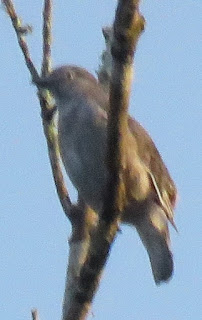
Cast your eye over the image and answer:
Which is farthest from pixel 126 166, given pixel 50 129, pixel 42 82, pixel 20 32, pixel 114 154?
pixel 114 154

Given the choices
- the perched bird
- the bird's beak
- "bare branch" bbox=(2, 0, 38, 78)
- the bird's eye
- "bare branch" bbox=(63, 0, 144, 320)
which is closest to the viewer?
"bare branch" bbox=(63, 0, 144, 320)

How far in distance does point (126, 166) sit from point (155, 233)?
1.78 ft

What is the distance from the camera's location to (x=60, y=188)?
17.1ft

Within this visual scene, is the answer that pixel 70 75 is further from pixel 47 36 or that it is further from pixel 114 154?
pixel 114 154

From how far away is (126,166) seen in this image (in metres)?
5.39

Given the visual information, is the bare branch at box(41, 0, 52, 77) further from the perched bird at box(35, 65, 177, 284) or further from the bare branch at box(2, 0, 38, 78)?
the perched bird at box(35, 65, 177, 284)

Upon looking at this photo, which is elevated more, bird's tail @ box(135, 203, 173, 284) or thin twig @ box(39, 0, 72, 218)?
thin twig @ box(39, 0, 72, 218)

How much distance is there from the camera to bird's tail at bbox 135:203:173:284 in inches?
223

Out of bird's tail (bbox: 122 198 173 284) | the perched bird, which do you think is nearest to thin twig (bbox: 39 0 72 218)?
the perched bird

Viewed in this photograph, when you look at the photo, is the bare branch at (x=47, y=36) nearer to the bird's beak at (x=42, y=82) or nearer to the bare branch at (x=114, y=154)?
the bird's beak at (x=42, y=82)

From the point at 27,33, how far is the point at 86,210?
1022 mm

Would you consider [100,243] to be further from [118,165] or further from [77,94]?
[77,94]

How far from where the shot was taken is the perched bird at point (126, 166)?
549 centimetres

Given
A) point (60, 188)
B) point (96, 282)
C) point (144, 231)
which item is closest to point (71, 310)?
point (96, 282)
